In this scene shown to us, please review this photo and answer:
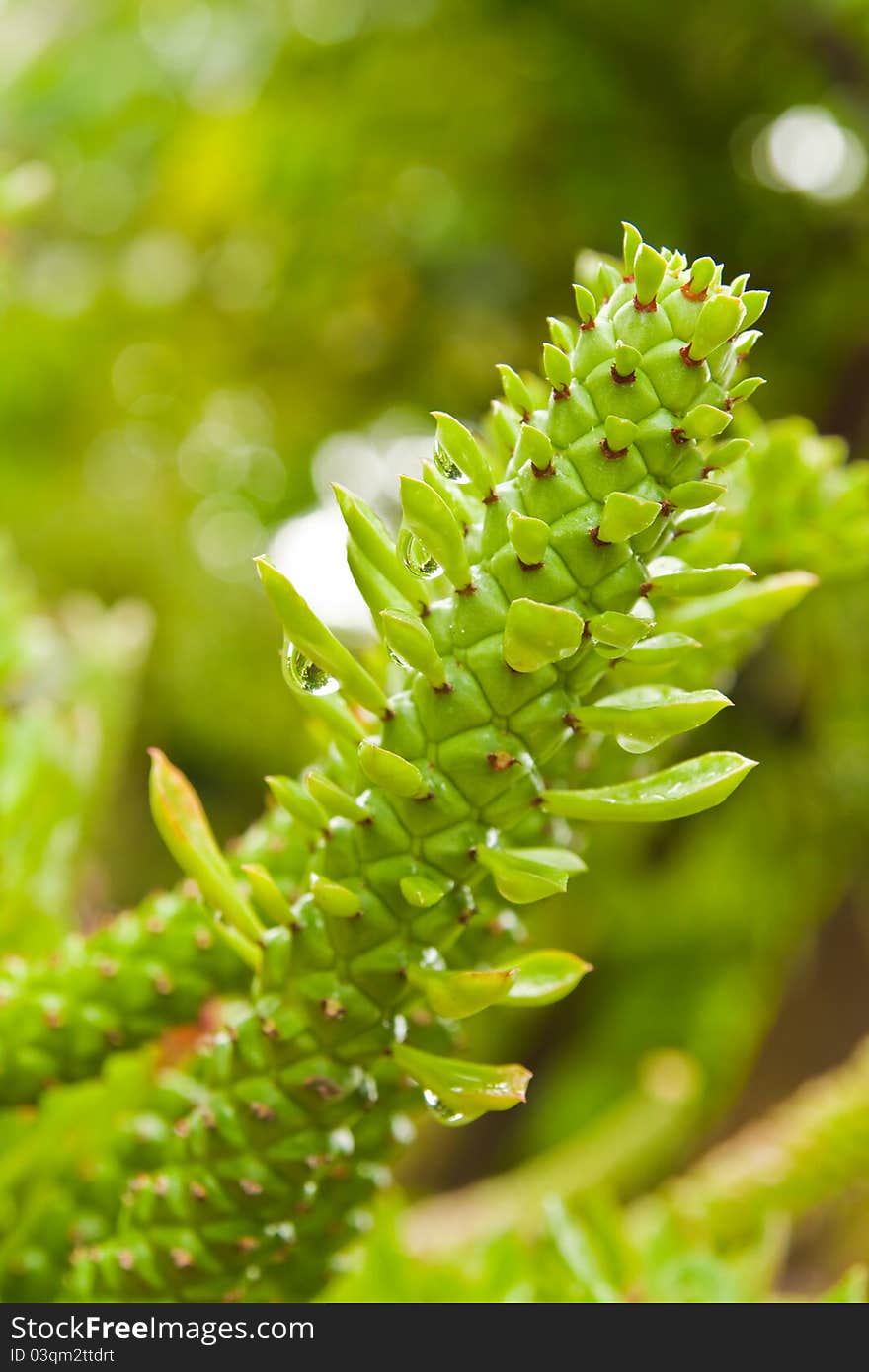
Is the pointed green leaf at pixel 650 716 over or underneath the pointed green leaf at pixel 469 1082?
over

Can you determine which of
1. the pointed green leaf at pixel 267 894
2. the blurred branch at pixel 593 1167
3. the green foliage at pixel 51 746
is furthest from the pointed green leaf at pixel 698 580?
the blurred branch at pixel 593 1167

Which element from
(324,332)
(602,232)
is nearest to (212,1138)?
(602,232)

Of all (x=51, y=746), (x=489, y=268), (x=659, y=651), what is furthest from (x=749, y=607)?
(x=489, y=268)

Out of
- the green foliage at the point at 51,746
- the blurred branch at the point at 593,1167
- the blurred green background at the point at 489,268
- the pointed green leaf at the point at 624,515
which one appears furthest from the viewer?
the blurred green background at the point at 489,268

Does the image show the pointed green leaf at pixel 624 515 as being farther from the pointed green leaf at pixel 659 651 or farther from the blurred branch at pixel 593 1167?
the blurred branch at pixel 593 1167

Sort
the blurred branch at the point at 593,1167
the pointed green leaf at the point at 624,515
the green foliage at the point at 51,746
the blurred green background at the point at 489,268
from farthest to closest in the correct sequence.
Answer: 1. the blurred green background at the point at 489,268
2. the blurred branch at the point at 593,1167
3. the green foliage at the point at 51,746
4. the pointed green leaf at the point at 624,515

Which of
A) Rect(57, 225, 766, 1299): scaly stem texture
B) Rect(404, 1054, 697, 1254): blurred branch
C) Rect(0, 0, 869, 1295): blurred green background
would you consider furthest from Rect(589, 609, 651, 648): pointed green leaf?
Rect(0, 0, 869, 1295): blurred green background
